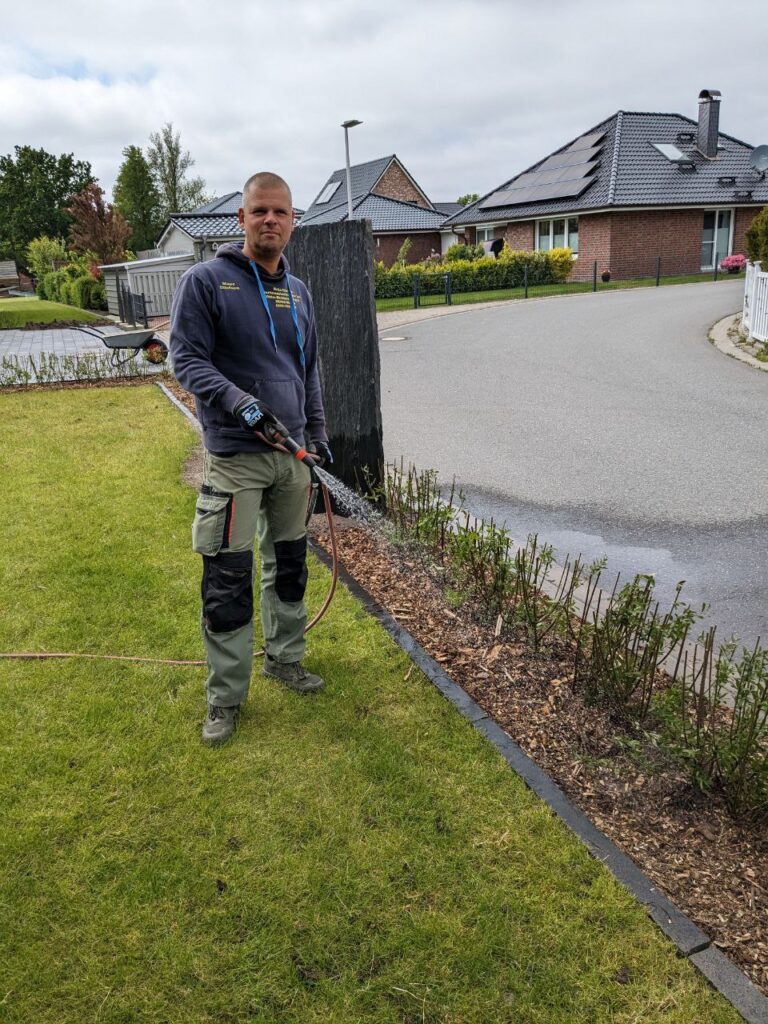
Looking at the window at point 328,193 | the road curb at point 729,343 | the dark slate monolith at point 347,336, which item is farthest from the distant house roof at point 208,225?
the dark slate monolith at point 347,336

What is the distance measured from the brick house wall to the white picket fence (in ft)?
115

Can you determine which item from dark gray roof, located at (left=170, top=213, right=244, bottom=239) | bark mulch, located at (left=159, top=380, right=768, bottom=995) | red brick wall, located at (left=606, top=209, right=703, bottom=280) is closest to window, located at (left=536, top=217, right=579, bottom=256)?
red brick wall, located at (left=606, top=209, right=703, bottom=280)

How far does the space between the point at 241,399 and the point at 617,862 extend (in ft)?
6.70

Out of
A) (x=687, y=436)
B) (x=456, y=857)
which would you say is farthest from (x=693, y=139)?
(x=456, y=857)

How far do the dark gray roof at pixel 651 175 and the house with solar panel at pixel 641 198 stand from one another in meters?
0.04

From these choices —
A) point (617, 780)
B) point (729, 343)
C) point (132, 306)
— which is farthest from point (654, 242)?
point (617, 780)

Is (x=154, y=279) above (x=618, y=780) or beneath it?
above

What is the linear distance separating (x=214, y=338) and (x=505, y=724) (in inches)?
78.2

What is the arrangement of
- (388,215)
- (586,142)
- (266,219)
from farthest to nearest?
(388,215) → (586,142) → (266,219)

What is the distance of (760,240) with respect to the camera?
15.2 m

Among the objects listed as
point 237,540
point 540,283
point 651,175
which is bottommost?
point 237,540

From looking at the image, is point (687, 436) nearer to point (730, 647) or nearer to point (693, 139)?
point (730, 647)

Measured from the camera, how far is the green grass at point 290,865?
226 centimetres

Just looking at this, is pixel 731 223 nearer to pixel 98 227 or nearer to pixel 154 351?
pixel 154 351
